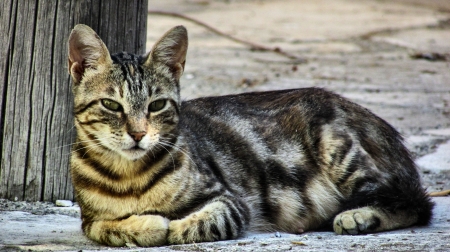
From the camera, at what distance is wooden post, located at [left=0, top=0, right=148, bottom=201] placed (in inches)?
191

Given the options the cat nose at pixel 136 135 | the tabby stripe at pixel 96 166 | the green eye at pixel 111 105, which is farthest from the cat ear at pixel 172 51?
the tabby stripe at pixel 96 166

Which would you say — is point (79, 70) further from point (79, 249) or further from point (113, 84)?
point (79, 249)

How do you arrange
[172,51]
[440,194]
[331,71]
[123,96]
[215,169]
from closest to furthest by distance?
[123,96] → [172,51] → [215,169] → [440,194] → [331,71]

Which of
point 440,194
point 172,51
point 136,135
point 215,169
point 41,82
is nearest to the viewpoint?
point 136,135

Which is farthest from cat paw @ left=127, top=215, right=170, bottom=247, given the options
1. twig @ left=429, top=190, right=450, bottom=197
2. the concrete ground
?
twig @ left=429, top=190, right=450, bottom=197

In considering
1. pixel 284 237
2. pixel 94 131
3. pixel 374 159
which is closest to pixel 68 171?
pixel 94 131

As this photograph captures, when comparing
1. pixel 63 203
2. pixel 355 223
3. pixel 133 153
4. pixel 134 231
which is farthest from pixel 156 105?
pixel 355 223

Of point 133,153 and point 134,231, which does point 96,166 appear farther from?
point 134,231

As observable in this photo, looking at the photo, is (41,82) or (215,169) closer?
(215,169)

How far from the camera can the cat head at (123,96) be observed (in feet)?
13.6

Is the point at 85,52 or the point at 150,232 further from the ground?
the point at 85,52

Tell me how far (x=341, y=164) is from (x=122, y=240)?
5.19 ft

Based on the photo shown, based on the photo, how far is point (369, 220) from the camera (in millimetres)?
4574

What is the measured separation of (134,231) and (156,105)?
2.33 feet
